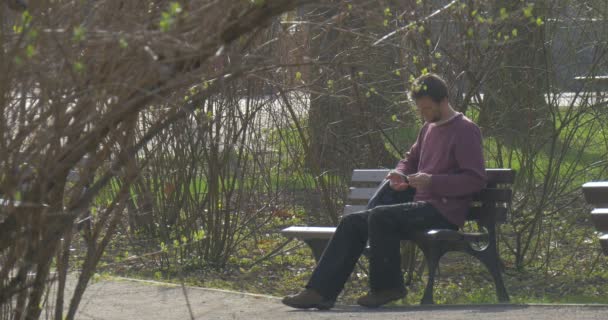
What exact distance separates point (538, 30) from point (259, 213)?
2.62 metres

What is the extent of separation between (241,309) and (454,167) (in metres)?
1.48

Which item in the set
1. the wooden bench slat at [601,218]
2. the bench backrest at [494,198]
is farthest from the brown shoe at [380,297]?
the wooden bench slat at [601,218]

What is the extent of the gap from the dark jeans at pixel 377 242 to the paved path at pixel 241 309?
0.55 ft

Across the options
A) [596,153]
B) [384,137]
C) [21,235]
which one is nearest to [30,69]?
[21,235]

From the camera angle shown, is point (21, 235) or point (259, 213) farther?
point (259, 213)

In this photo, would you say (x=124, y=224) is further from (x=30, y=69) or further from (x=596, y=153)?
(x=30, y=69)

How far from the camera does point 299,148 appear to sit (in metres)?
9.28

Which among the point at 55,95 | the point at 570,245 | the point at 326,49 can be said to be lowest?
the point at 570,245

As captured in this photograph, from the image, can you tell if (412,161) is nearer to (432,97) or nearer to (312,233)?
(432,97)

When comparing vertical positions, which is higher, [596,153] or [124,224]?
[596,153]

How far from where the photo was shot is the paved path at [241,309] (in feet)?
20.3

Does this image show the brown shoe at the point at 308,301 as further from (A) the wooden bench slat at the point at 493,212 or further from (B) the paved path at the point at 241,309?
(A) the wooden bench slat at the point at 493,212

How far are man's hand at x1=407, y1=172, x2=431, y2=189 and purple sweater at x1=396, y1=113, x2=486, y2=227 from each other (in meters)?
0.03

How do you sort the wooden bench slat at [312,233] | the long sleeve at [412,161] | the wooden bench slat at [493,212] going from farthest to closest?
1. the wooden bench slat at [312,233]
2. the long sleeve at [412,161]
3. the wooden bench slat at [493,212]
